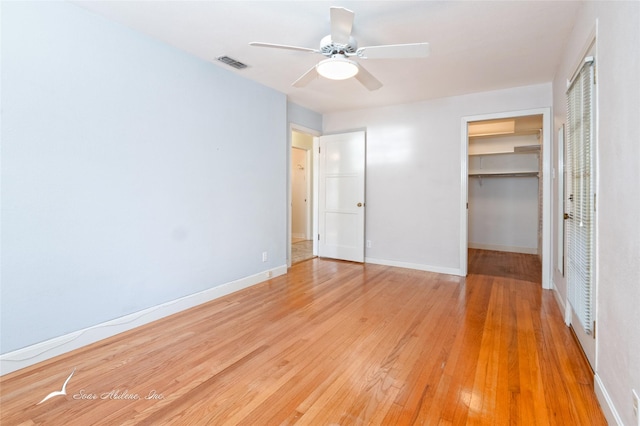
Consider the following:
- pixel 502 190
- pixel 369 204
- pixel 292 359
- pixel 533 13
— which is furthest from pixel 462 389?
pixel 502 190

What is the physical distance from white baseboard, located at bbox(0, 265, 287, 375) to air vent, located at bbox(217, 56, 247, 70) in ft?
8.14

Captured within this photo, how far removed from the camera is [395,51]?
218cm

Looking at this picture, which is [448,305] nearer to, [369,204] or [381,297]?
[381,297]

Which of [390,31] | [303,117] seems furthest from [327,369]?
[303,117]

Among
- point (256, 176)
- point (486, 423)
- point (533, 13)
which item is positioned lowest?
point (486, 423)

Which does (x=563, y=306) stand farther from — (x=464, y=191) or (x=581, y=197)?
(x=464, y=191)

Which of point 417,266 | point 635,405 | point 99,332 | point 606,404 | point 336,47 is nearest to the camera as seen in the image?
point 635,405

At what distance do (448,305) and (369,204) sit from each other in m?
2.28

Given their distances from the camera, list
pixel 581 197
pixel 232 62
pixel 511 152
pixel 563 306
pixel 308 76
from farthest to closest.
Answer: pixel 511 152 → pixel 232 62 → pixel 563 306 → pixel 308 76 → pixel 581 197

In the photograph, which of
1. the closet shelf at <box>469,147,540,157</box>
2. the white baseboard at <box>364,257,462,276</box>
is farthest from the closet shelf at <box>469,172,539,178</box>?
the white baseboard at <box>364,257,462,276</box>

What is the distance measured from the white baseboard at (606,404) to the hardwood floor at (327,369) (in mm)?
41

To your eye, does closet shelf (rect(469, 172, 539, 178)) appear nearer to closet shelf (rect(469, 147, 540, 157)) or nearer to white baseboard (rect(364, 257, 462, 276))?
closet shelf (rect(469, 147, 540, 157))

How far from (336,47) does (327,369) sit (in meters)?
2.33

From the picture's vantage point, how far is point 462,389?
5.80ft
